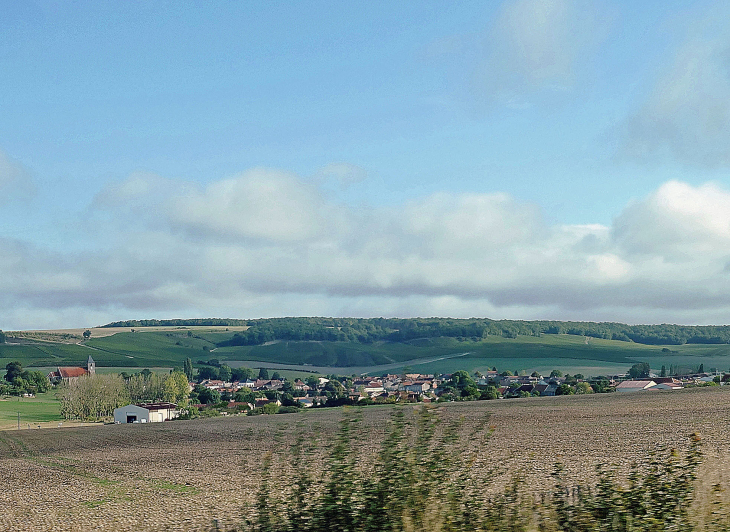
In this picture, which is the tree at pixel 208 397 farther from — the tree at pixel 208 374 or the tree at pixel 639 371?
the tree at pixel 639 371

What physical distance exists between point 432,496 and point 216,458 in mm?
30939

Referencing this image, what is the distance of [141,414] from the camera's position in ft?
344

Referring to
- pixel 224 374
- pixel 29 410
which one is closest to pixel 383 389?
pixel 29 410

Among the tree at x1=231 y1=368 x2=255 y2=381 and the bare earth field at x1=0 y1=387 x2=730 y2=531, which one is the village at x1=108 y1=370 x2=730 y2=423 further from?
the bare earth field at x1=0 y1=387 x2=730 y2=531

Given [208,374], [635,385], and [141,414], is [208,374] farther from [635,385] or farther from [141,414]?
[635,385]

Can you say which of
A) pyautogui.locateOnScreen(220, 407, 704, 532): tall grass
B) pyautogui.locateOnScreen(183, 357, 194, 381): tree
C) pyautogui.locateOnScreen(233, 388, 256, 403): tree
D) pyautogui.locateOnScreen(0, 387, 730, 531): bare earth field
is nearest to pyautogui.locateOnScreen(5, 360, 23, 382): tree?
pyautogui.locateOnScreen(183, 357, 194, 381): tree

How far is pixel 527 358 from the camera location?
597 ft

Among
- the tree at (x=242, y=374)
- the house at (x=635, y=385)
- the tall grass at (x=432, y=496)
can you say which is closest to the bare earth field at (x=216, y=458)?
the tall grass at (x=432, y=496)

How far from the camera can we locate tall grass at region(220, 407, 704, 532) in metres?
8.74

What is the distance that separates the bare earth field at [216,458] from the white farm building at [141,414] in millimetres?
42024

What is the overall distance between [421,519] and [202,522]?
10.7 m

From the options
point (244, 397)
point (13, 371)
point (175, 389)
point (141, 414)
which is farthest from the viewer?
point (13, 371)

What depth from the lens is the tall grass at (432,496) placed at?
8.74 m

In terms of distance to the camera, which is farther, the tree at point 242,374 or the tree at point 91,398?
the tree at point 242,374
